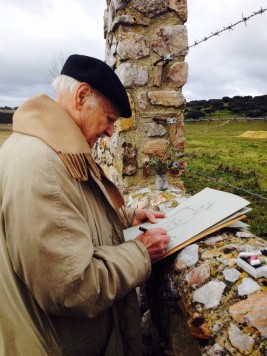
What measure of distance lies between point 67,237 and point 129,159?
212 cm

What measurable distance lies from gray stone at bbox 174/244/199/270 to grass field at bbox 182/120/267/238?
4.79 ft

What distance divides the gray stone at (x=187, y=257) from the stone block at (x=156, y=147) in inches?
67.4

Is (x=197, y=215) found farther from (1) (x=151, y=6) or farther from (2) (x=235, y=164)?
(2) (x=235, y=164)

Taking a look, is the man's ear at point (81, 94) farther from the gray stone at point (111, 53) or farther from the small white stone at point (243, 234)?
the gray stone at point (111, 53)

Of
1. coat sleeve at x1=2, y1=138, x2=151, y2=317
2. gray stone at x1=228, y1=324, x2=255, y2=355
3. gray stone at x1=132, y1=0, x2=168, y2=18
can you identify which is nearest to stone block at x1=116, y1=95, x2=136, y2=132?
gray stone at x1=132, y1=0, x2=168, y2=18

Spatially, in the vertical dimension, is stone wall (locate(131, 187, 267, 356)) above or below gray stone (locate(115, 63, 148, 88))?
below

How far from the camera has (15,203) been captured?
1138 millimetres

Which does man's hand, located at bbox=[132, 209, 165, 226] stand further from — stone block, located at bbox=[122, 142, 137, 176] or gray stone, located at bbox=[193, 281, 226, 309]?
stone block, located at bbox=[122, 142, 137, 176]

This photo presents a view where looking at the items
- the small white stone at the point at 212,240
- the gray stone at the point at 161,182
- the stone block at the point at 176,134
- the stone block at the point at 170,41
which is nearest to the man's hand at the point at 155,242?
the small white stone at the point at 212,240

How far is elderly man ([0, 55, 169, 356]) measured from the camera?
114 centimetres

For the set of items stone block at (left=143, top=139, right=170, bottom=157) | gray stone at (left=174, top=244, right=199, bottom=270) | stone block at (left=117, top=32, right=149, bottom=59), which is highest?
stone block at (left=117, top=32, right=149, bottom=59)

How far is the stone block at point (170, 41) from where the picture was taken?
3.09 m

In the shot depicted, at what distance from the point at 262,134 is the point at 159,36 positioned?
32.4ft

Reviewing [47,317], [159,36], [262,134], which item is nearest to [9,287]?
[47,317]
